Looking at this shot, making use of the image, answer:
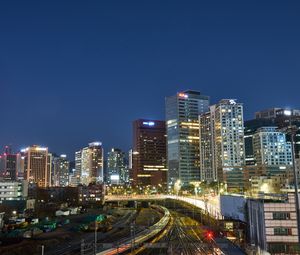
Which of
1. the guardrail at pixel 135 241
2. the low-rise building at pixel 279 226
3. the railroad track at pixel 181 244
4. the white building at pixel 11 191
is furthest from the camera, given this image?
the white building at pixel 11 191

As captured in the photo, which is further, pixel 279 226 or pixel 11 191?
pixel 11 191

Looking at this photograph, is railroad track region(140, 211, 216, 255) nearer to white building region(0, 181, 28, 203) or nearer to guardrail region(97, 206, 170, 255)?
guardrail region(97, 206, 170, 255)

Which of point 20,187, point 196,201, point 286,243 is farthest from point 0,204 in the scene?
point 286,243

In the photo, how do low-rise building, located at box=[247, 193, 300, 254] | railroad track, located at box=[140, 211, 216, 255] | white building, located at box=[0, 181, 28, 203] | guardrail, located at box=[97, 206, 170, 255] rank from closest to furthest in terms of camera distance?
low-rise building, located at box=[247, 193, 300, 254]
guardrail, located at box=[97, 206, 170, 255]
railroad track, located at box=[140, 211, 216, 255]
white building, located at box=[0, 181, 28, 203]

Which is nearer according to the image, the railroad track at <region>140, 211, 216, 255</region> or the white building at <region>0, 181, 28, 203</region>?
the railroad track at <region>140, 211, 216, 255</region>

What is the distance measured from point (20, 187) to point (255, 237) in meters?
101

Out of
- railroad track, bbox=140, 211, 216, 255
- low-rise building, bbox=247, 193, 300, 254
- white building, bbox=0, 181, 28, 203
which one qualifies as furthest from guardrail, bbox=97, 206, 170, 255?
white building, bbox=0, 181, 28, 203

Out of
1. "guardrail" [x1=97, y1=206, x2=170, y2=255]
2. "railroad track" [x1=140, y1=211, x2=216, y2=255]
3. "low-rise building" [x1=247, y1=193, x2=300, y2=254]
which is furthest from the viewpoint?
"railroad track" [x1=140, y1=211, x2=216, y2=255]

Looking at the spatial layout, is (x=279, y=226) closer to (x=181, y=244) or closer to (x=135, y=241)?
(x=181, y=244)

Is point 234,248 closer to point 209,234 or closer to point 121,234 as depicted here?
point 209,234

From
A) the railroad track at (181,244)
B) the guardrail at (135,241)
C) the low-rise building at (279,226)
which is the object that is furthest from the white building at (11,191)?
the low-rise building at (279,226)

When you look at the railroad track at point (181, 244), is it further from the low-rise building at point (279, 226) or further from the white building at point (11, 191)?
the white building at point (11, 191)

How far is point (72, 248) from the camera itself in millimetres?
67062

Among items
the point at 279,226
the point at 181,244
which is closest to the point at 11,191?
the point at 181,244
